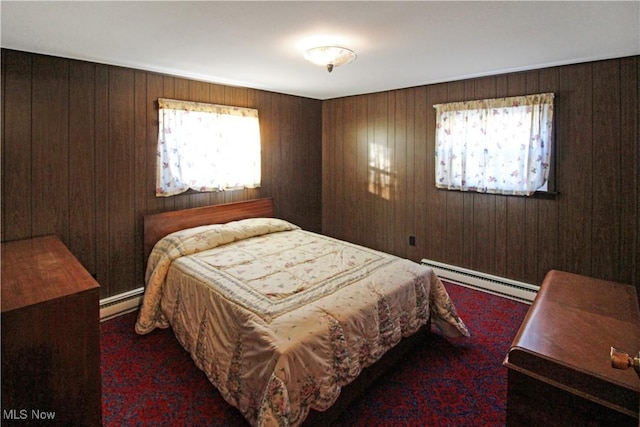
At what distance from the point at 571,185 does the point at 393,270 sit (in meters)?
1.90

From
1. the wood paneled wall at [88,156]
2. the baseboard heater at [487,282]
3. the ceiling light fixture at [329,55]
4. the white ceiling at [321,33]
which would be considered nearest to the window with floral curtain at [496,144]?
the white ceiling at [321,33]

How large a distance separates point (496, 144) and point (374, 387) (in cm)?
256

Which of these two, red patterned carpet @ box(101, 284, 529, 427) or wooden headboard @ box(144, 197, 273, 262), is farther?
wooden headboard @ box(144, 197, 273, 262)

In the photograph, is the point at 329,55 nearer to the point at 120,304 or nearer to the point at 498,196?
the point at 498,196

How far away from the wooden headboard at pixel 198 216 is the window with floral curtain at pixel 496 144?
209 centimetres

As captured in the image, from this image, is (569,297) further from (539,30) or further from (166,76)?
(166,76)

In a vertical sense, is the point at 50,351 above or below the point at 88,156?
below

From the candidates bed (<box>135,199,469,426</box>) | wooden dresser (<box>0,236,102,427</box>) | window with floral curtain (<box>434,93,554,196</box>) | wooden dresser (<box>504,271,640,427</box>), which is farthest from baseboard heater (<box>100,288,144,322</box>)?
window with floral curtain (<box>434,93,554,196</box>)

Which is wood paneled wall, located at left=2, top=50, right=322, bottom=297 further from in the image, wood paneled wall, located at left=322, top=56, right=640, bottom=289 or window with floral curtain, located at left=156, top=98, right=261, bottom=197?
wood paneled wall, located at left=322, top=56, right=640, bottom=289

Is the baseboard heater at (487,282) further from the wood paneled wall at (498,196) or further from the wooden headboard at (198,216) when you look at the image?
the wooden headboard at (198,216)

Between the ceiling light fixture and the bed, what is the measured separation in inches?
60.0

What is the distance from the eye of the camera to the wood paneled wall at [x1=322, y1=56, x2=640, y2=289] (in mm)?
2834

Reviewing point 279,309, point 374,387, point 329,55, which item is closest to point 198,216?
point 279,309

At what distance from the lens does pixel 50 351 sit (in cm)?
148
